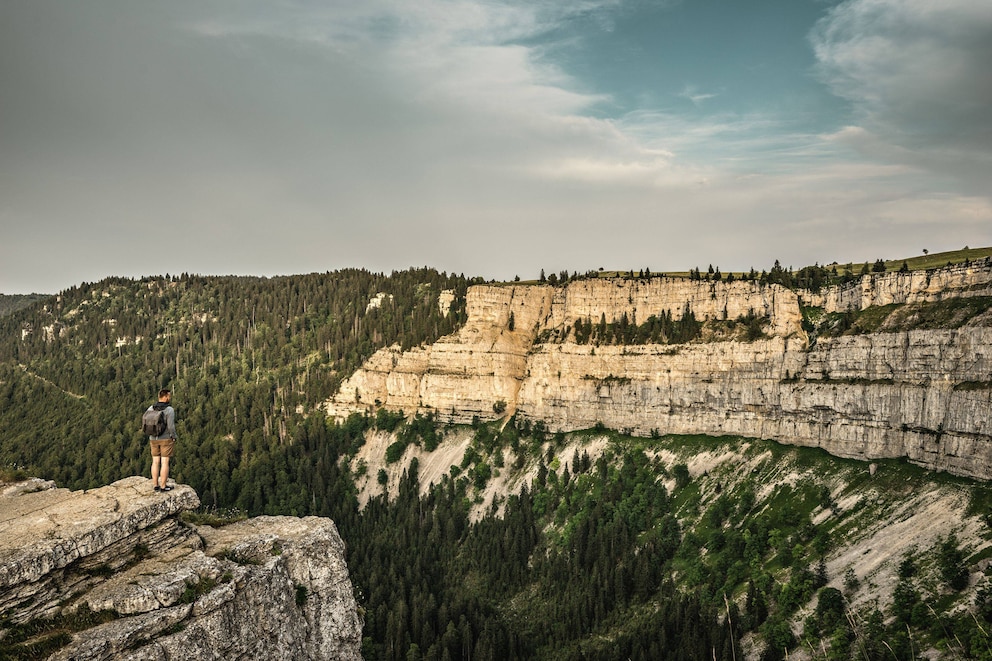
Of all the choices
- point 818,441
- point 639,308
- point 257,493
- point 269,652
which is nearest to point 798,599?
point 818,441

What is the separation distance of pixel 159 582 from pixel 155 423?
6509 mm

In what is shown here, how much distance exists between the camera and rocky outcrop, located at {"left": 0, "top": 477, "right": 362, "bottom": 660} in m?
24.2

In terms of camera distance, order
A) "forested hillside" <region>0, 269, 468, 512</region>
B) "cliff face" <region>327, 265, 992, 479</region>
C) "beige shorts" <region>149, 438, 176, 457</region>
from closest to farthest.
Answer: "beige shorts" <region>149, 438, 176, 457</region> < "cliff face" <region>327, 265, 992, 479</region> < "forested hillside" <region>0, 269, 468, 512</region>

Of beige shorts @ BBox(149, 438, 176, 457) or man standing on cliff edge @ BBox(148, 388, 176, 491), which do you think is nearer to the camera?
man standing on cliff edge @ BBox(148, 388, 176, 491)

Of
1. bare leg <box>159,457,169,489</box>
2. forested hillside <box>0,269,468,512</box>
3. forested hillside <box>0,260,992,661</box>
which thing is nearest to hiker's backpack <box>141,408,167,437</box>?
bare leg <box>159,457,169,489</box>

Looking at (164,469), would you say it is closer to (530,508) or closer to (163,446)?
(163,446)

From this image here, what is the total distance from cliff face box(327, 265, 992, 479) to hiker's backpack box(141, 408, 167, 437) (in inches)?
3031

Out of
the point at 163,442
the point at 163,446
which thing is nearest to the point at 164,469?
the point at 163,446

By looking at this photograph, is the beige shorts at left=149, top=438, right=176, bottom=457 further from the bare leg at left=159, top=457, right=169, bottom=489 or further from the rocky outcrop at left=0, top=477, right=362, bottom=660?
the rocky outcrop at left=0, top=477, right=362, bottom=660

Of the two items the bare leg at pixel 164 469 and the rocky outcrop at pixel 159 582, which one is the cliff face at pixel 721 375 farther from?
the bare leg at pixel 164 469

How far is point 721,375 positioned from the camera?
10819 centimetres

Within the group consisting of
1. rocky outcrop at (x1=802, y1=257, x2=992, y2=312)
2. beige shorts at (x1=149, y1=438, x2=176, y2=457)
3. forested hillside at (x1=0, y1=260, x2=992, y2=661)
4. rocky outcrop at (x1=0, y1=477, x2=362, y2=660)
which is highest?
rocky outcrop at (x1=802, y1=257, x2=992, y2=312)

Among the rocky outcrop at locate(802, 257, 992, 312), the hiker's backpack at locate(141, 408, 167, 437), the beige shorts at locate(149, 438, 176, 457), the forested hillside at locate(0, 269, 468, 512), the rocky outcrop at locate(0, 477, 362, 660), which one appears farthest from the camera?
the forested hillside at locate(0, 269, 468, 512)

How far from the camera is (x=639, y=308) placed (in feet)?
419
